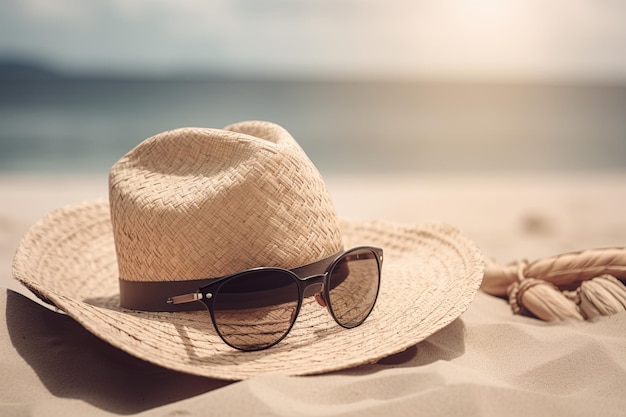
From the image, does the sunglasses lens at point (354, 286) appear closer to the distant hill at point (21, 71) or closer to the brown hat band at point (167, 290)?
the brown hat band at point (167, 290)

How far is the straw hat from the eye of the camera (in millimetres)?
1656

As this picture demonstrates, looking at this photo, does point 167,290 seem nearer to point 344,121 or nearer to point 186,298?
point 186,298

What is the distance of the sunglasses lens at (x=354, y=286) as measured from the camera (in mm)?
1858

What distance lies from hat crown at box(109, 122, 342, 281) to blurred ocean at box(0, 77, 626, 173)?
7470 mm

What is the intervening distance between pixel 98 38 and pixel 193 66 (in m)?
4.16

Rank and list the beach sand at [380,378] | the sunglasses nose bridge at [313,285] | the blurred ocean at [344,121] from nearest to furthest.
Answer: the beach sand at [380,378] → the sunglasses nose bridge at [313,285] → the blurred ocean at [344,121]

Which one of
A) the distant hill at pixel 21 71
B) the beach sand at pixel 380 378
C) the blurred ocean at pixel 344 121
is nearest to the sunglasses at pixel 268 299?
the beach sand at pixel 380 378

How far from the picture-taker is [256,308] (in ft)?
5.80

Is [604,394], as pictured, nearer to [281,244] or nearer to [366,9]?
[281,244]

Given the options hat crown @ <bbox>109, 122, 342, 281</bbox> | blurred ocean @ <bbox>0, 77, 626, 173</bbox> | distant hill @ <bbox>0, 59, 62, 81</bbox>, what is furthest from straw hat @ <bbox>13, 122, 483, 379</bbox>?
distant hill @ <bbox>0, 59, 62, 81</bbox>

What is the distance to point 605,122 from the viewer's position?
1455cm

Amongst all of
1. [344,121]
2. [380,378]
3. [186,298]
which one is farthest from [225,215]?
[344,121]

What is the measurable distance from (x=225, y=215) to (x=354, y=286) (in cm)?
47

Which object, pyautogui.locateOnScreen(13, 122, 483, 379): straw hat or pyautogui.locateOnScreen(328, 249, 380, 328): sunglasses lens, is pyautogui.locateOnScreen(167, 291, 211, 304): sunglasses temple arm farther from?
pyautogui.locateOnScreen(328, 249, 380, 328): sunglasses lens
